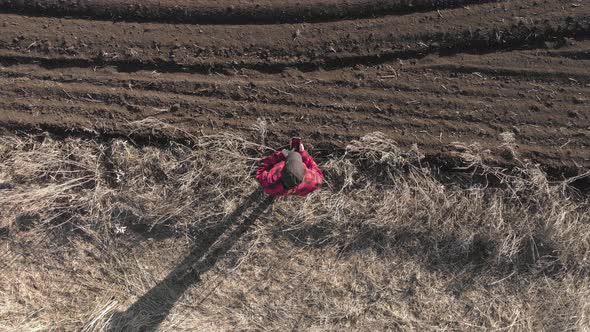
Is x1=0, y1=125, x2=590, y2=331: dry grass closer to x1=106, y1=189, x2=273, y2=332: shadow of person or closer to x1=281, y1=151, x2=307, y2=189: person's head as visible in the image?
x1=106, y1=189, x2=273, y2=332: shadow of person

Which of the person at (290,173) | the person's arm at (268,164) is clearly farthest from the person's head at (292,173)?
the person's arm at (268,164)

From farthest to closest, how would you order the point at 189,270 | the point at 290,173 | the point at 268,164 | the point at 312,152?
the point at 189,270, the point at 312,152, the point at 268,164, the point at 290,173

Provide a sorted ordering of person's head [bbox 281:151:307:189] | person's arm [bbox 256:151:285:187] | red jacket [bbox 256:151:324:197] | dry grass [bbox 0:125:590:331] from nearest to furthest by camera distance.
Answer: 1. person's head [bbox 281:151:307:189]
2. red jacket [bbox 256:151:324:197]
3. person's arm [bbox 256:151:285:187]
4. dry grass [bbox 0:125:590:331]

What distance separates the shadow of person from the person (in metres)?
0.43

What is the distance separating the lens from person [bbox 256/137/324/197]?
2.88 meters

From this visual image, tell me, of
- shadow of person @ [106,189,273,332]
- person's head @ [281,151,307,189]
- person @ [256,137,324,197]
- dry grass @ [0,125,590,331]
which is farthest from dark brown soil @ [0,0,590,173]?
person's head @ [281,151,307,189]

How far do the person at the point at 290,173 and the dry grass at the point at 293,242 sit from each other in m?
0.33

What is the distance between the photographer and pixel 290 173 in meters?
2.84

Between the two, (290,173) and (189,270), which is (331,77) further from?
(189,270)

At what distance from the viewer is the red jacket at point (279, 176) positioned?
306cm

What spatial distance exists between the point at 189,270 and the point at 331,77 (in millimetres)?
1970

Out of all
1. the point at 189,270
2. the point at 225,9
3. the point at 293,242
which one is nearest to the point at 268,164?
the point at 293,242

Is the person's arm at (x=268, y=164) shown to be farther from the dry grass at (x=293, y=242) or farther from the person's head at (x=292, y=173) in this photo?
the dry grass at (x=293, y=242)

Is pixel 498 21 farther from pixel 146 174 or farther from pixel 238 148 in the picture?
pixel 146 174
